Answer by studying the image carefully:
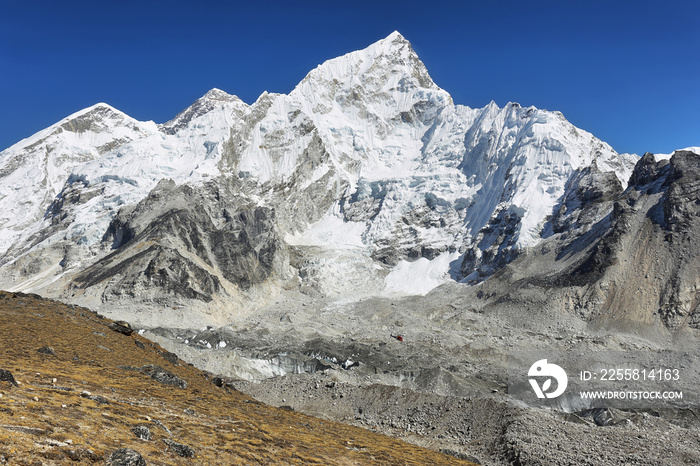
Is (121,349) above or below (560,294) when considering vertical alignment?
below

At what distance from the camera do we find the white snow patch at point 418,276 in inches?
5290

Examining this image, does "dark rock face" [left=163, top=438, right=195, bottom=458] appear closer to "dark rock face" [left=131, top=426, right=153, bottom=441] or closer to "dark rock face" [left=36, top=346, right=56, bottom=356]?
"dark rock face" [left=131, top=426, right=153, bottom=441]

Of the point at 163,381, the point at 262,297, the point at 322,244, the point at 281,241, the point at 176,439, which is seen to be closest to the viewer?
the point at 176,439

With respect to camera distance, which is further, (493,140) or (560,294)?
(493,140)

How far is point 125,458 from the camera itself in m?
7.90

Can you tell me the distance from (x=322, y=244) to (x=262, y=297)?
49715 millimetres

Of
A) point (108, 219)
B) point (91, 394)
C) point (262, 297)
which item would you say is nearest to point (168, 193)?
point (108, 219)

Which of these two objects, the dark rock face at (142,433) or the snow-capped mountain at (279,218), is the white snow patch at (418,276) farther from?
the dark rock face at (142,433)

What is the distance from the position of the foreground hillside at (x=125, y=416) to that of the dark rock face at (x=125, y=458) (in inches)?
6.8

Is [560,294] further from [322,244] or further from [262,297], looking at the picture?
[322,244]

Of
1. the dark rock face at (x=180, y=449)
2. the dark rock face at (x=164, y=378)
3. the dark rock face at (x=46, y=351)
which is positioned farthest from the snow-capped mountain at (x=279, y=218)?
the dark rock face at (x=180, y=449)

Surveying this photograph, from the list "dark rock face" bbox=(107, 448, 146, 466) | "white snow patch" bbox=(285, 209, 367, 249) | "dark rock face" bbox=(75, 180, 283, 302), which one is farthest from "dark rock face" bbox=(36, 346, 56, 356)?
"white snow patch" bbox=(285, 209, 367, 249)

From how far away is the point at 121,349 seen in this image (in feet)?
69.0

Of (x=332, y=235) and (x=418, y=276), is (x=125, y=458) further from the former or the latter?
(x=332, y=235)
